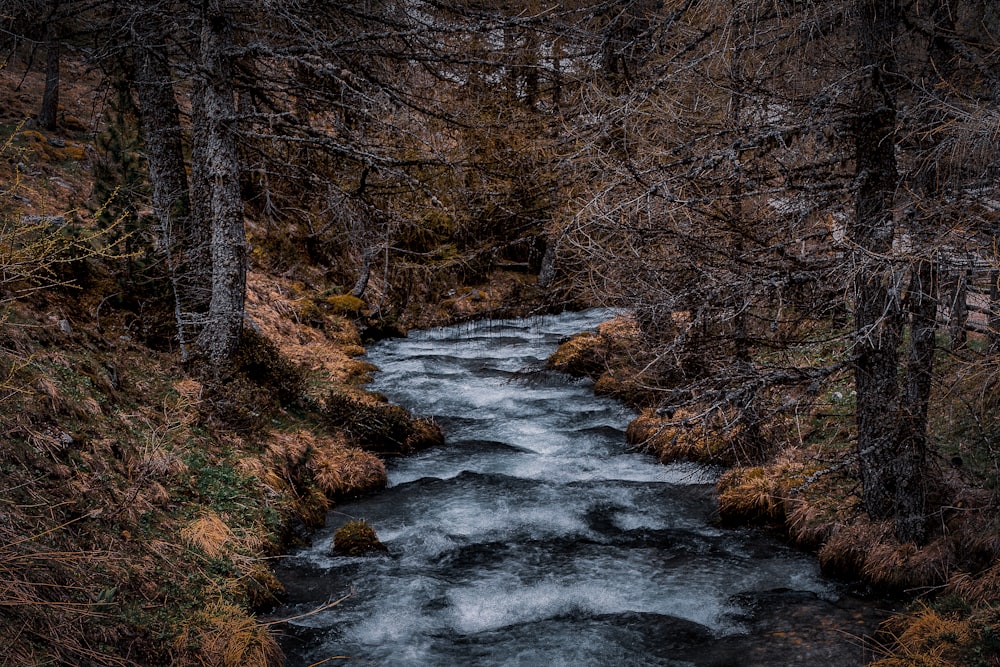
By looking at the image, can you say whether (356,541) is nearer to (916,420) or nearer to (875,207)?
(916,420)

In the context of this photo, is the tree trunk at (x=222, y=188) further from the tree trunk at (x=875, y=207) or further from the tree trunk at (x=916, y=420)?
the tree trunk at (x=916, y=420)

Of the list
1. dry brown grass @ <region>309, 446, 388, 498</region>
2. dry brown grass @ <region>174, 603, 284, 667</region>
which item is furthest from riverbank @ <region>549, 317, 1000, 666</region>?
dry brown grass @ <region>309, 446, 388, 498</region>

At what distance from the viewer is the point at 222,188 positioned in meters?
8.12

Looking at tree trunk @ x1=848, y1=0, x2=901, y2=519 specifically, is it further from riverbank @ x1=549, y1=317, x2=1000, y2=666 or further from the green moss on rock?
the green moss on rock

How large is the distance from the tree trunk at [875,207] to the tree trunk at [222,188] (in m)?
6.45

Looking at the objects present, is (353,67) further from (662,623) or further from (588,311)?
(588,311)

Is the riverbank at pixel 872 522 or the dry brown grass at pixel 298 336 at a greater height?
the dry brown grass at pixel 298 336

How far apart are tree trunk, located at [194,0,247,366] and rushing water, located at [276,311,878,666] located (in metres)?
2.73

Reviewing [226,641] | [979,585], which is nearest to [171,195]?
[226,641]

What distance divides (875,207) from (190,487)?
6799 mm

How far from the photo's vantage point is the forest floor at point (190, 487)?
421 centimetres

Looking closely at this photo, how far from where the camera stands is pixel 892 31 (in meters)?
5.92

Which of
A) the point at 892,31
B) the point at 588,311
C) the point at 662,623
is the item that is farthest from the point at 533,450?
the point at 588,311

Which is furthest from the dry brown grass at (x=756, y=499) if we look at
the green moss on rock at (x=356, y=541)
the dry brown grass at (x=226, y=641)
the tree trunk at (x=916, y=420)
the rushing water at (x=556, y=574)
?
the dry brown grass at (x=226, y=641)
